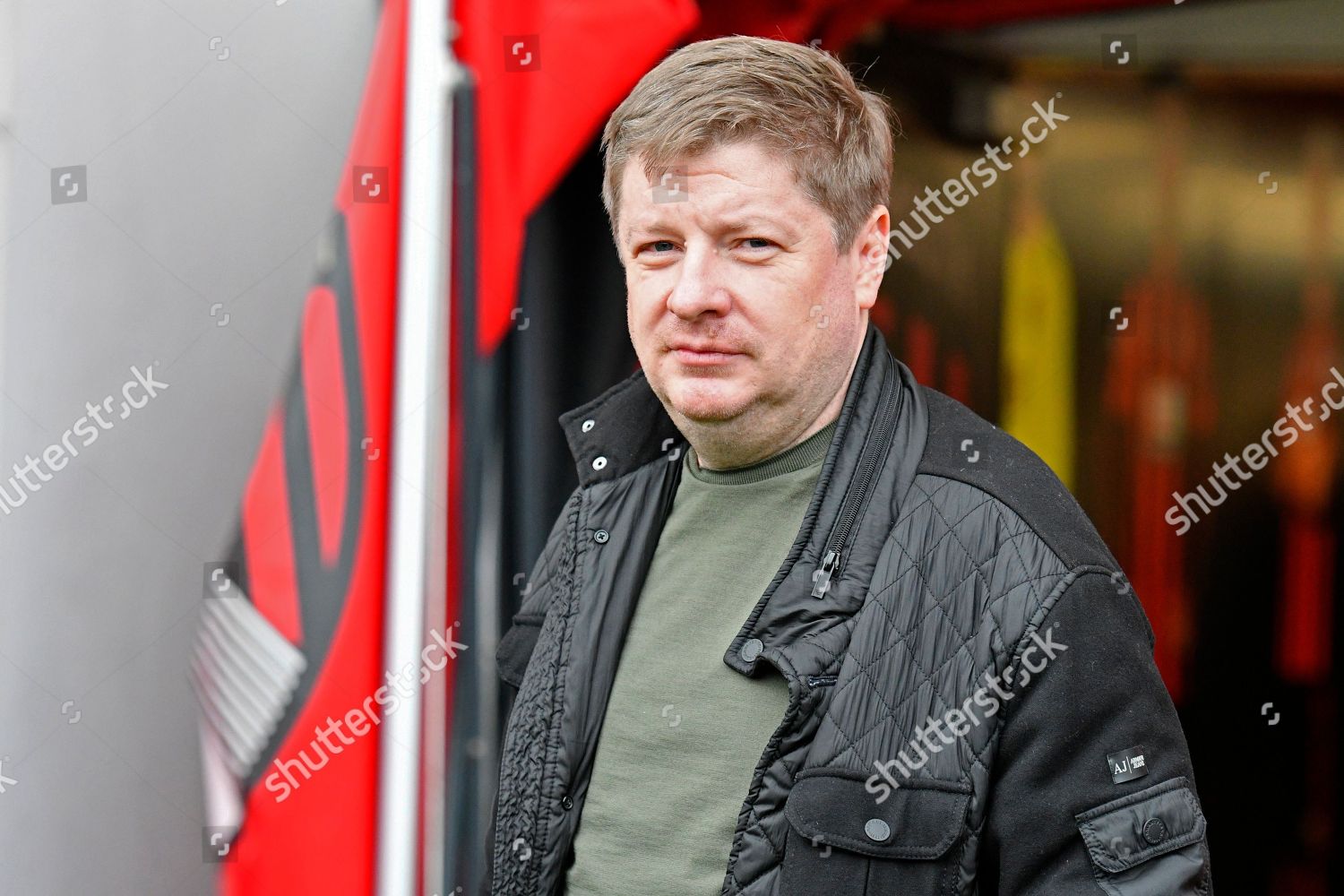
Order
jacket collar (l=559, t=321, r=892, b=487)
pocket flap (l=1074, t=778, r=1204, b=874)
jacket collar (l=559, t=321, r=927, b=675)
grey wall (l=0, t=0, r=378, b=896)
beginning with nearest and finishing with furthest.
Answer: pocket flap (l=1074, t=778, r=1204, b=874) < jacket collar (l=559, t=321, r=927, b=675) < jacket collar (l=559, t=321, r=892, b=487) < grey wall (l=0, t=0, r=378, b=896)

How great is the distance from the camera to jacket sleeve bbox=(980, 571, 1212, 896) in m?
1.06

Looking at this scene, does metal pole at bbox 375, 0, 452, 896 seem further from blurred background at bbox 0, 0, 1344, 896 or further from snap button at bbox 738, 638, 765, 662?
snap button at bbox 738, 638, 765, 662

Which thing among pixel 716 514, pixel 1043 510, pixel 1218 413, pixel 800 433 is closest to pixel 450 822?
pixel 716 514

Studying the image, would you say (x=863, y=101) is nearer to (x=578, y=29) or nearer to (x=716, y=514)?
(x=716, y=514)

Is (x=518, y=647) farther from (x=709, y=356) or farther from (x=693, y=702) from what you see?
(x=709, y=356)

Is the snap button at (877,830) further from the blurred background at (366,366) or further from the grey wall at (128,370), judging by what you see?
the grey wall at (128,370)

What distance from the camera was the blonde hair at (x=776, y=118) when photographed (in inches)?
50.6

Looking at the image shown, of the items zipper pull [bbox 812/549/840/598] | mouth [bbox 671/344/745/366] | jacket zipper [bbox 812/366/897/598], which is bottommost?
zipper pull [bbox 812/549/840/598]

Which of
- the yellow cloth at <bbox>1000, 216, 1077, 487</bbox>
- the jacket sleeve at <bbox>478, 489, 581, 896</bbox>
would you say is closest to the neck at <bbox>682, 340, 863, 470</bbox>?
the jacket sleeve at <bbox>478, 489, 581, 896</bbox>

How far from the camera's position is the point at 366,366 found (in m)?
2.01

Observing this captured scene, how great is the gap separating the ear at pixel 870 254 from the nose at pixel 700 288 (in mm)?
162

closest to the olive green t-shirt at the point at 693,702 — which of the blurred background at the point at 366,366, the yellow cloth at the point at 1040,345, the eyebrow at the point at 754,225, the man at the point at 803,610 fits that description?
the man at the point at 803,610

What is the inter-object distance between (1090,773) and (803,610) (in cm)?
31

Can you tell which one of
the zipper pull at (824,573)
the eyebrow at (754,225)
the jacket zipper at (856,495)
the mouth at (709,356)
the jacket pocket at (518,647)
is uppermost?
the eyebrow at (754,225)
